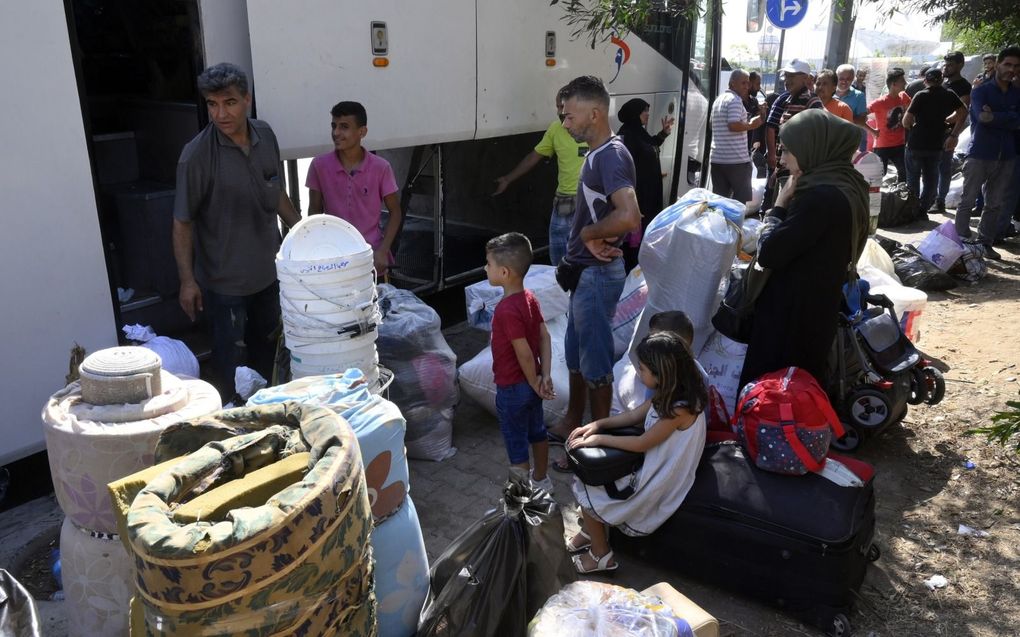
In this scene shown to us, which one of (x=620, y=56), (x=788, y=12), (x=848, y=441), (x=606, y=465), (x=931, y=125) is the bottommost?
(x=848, y=441)

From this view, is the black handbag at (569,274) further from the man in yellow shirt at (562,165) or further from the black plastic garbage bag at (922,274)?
the black plastic garbage bag at (922,274)

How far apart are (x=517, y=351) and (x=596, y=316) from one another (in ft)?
2.07

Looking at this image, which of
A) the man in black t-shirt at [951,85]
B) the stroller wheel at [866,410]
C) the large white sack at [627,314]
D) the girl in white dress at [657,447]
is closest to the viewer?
the girl in white dress at [657,447]

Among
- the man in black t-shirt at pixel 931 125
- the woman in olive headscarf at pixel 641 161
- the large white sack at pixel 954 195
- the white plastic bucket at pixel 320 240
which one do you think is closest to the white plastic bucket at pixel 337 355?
the white plastic bucket at pixel 320 240

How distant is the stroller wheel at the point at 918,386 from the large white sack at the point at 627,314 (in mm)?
1500

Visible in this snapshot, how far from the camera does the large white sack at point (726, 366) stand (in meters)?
4.15

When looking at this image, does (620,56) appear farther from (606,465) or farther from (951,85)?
(951,85)

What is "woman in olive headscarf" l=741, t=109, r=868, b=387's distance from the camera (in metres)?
3.58

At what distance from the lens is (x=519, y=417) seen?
11.9 ft

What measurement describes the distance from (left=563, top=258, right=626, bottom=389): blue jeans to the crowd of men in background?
→ 3207mm

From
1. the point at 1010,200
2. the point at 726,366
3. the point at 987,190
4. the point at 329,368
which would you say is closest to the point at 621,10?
the point at 726,366

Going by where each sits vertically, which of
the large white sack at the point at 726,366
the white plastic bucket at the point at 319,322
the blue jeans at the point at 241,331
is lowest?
the large white sack at the point at 726,366

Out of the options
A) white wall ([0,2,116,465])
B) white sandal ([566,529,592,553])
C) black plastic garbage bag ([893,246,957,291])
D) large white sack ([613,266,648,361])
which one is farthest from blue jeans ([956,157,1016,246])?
white wall ([0,2,116,465])

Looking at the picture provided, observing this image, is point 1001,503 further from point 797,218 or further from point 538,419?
point 538,419
